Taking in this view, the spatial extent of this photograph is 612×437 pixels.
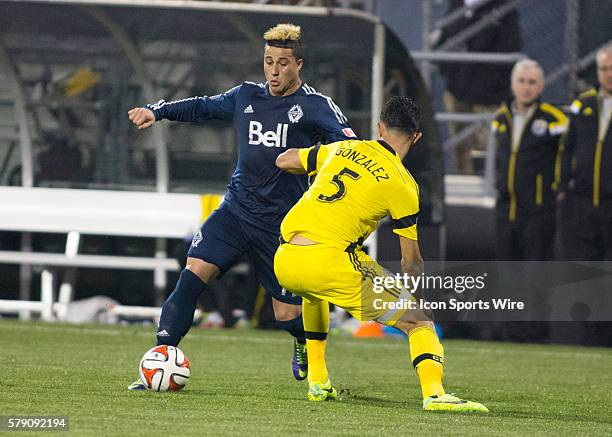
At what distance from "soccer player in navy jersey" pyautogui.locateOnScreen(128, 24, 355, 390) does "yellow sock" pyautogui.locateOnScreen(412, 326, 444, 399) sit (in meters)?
1.31

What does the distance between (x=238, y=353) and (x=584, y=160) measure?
12.1 ft

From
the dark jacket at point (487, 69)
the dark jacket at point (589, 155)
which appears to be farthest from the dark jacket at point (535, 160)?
the dark jacket at point (487, 69)

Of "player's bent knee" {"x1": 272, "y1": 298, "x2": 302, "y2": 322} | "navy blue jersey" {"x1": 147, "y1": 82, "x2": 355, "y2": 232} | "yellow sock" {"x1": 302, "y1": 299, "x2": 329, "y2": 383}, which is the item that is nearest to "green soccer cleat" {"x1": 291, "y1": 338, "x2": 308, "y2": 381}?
"player's bent knee" {"x1": 272, "y1": 298, "x2": 302, "y2": 322}

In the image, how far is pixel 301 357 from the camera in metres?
7.84

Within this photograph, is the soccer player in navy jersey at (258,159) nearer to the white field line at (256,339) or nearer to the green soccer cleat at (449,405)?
the green soccer cleat at (449,405)

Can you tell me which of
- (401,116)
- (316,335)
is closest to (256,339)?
(316,335)

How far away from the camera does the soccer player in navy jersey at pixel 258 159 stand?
7.36m

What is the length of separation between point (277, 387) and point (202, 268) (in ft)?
2.81

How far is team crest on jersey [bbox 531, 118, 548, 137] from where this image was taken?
11.8 meters

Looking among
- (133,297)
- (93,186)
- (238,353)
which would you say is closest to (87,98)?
(93,186)

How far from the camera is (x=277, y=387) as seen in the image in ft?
25.2

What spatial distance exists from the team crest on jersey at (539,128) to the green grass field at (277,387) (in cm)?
186

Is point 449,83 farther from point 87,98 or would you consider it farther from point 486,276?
point 87,98

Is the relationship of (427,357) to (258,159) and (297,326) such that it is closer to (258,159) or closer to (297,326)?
(297,326)
